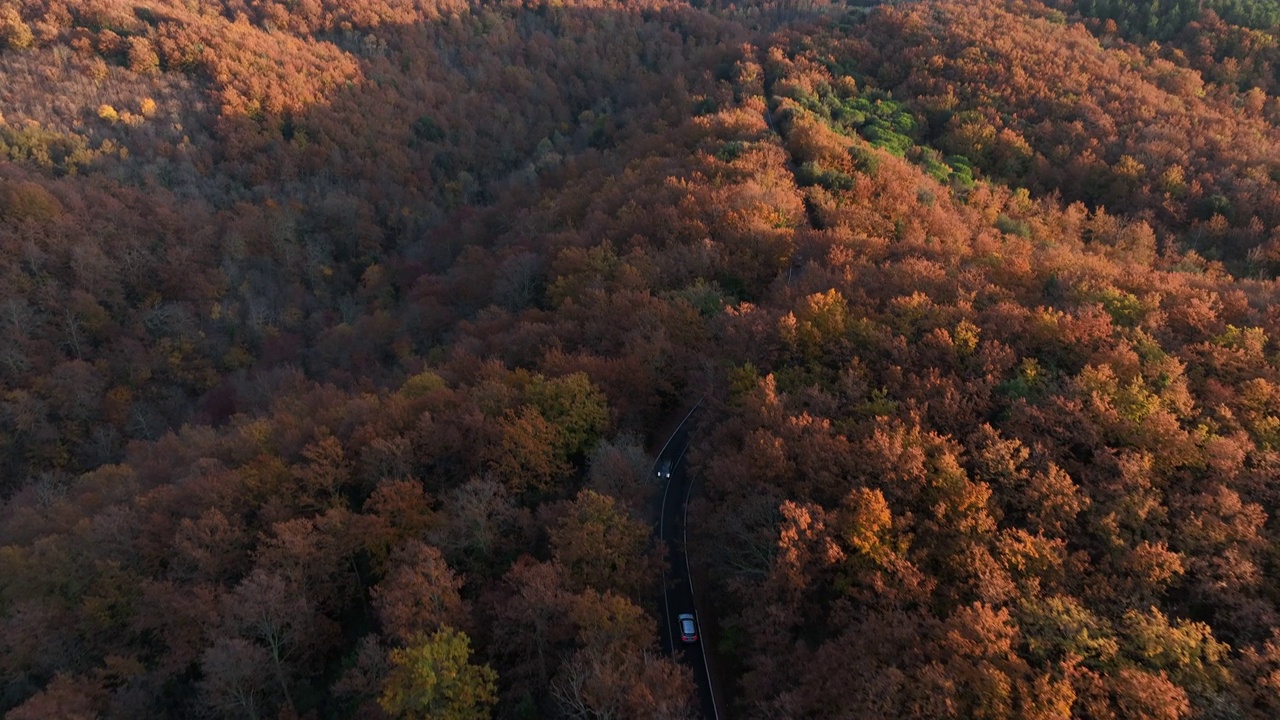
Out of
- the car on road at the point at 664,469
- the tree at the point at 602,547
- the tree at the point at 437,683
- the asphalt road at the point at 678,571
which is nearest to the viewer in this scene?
the tree at the point at 437,683

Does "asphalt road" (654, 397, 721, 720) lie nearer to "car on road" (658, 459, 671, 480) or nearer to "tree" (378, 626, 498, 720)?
"car on road" (658, 459, 671, 480)

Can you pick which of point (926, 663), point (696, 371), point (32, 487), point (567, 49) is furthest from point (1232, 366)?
point (567, 49)

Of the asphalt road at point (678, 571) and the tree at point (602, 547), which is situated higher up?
the tree at point (602, 547)

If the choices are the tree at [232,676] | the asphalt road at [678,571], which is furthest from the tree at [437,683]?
the asphalt road at [678,571]

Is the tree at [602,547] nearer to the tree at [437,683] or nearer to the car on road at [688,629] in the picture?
the car on road at [688,629]

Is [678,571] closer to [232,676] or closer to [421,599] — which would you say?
[421,599]

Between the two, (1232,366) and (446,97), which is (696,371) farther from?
(446,97)
